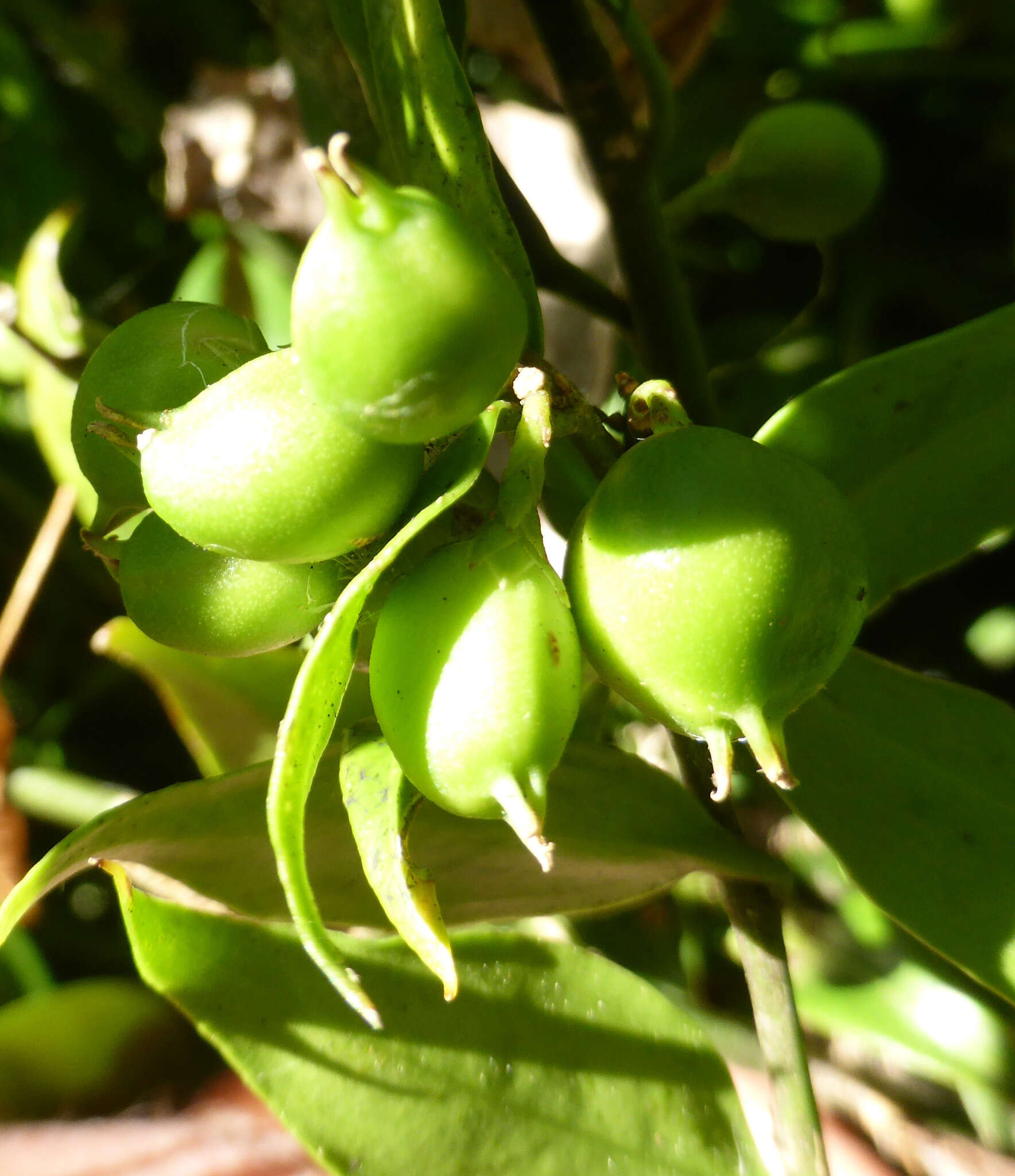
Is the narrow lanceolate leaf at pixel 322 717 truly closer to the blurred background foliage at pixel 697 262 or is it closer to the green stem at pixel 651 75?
the green stem at pixel 651 75

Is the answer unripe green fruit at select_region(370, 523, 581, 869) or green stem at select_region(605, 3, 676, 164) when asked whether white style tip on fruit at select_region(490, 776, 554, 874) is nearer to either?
unripe green fruit at select_region(370, 523, 581, 869)

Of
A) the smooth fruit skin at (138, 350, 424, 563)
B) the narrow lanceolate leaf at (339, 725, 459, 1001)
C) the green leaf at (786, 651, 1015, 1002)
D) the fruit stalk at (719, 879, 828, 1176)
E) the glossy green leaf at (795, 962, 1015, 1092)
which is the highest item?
the smooth fruit skin at (138, 350, 424, 563)

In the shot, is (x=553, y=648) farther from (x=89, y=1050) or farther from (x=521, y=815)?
(x=89, y=1050)

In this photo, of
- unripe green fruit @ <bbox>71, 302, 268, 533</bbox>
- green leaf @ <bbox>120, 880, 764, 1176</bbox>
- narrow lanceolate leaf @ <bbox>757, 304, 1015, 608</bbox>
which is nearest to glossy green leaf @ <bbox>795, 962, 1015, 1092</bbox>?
green leaf @ <bbox>120, 880, 764, 1176</bbox>

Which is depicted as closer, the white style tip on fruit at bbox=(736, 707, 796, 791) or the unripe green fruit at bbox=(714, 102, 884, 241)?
the white style tip on fruit at bbox=(736, 707, 796, 791)

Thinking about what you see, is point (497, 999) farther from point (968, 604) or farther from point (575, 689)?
point (968, 604)

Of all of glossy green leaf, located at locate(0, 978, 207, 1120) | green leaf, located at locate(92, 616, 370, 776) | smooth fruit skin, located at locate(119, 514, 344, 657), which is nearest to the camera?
smooth fruit skin, located at locate(119, 514, 344, 657)
